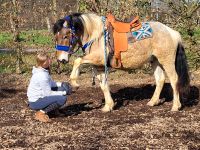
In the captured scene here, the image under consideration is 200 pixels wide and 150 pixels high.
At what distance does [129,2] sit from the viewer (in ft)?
38.9

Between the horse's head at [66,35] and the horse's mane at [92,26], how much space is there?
0.13 meters

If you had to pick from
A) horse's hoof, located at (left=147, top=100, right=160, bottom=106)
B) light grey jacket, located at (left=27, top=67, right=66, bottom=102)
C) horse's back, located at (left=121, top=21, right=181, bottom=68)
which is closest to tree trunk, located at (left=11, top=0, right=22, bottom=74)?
horse's back, located at (left=121, top=21, right=181, bottom=68)

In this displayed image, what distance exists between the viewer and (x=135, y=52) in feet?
24.6

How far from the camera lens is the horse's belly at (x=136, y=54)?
748cm

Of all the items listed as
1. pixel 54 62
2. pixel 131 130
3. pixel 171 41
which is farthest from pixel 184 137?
pixel 54 62

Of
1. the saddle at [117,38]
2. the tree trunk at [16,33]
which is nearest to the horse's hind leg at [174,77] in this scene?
the saddle at [117,38]

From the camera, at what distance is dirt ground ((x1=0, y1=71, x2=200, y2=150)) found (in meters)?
5.60

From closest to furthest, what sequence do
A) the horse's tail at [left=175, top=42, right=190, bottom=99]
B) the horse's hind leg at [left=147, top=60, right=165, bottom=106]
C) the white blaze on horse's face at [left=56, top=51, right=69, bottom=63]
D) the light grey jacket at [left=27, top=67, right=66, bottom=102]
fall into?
the light grey jacket at [left=27, top=67, right=66, bottom=102], the white blaze on horse's face at [left=56, top=51, right=69, bottom=63], the horse's tail at [left=175, top=42, right=190, bottom=99], the horse's hind leg at [left=147, top=60, right=165, bottom=106]

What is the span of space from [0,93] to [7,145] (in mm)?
4290

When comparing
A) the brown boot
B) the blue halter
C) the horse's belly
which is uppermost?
the blue halter

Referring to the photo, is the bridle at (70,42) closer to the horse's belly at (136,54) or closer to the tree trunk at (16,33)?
the horse's belly at (136,54)

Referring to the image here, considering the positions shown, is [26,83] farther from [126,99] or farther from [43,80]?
[43,80]

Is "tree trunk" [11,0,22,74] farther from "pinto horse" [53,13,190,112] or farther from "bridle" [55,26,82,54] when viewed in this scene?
"bridle" [55,26,82,54]

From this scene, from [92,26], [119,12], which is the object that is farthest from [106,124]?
[119,12]
